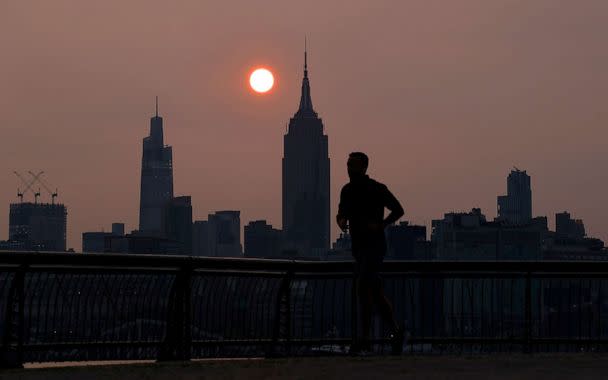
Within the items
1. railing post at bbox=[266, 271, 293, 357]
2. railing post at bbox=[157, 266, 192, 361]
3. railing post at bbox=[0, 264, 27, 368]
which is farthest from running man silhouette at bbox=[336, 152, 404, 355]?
railing post at bbox=[0, 264, 27, 368]

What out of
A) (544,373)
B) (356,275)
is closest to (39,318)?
(356,275)

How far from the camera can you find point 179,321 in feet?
48.9

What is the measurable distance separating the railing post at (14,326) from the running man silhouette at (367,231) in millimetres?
3410

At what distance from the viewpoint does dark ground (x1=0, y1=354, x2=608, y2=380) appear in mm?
12148

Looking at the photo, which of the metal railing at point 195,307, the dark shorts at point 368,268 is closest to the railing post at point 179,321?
the metal railing at point 195,307

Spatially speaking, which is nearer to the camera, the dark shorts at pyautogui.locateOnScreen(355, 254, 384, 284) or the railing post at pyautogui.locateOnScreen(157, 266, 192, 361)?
the dark shorts at pyautogui.locateOnScreen(355, 254, 384, 284)

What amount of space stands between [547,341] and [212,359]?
13.9ft

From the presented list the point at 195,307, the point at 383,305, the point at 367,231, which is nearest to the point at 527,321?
the point at 383,305

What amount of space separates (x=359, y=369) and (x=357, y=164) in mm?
2836

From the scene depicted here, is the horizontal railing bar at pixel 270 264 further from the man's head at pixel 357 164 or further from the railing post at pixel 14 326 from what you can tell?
the man's head at pixel 357 164

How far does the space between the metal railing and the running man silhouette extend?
1.13m

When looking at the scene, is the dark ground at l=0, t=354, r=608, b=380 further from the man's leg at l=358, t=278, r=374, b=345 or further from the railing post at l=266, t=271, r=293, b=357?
the railing post at l=266, t=271, r=293, b=357

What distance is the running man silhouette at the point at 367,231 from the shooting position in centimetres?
1467

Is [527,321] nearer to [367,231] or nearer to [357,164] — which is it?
[367,231]
